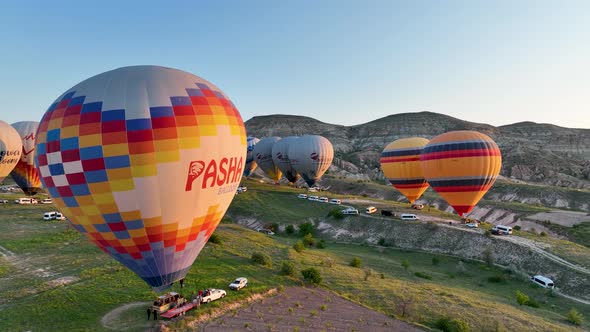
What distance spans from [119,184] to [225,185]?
502cm

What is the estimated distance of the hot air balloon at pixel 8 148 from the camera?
5062 cm

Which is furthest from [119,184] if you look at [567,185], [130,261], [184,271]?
[567,185]

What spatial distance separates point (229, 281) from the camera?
26812 millimetres

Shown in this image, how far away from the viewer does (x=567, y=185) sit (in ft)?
426

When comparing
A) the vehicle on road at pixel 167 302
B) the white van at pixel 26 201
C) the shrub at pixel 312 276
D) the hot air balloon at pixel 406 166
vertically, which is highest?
the hot air balloon at pixel 406 166

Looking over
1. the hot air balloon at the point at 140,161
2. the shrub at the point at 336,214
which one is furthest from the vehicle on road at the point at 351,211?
the hot air balloon at the point at 140,161

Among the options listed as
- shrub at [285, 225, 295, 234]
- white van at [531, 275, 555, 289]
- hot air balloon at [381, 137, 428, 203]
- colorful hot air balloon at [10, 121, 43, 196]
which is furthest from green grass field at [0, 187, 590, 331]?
hot air balloon at [381, 137, 428, 203]

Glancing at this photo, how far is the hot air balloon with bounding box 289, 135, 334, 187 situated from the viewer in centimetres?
8069

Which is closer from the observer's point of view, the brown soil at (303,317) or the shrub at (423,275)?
the brown soil at (303,317)

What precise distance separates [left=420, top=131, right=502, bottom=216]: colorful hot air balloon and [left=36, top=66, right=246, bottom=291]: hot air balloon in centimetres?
3809

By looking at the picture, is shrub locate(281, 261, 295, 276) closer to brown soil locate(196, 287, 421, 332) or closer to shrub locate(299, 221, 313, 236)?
brown soil locate(196, 287, 421, 332)

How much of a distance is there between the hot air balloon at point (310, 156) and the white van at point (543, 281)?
162ft

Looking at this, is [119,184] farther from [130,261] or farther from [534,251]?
[534,251]

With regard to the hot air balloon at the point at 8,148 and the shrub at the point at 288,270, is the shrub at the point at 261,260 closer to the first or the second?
the shrub at the point at 288,270
